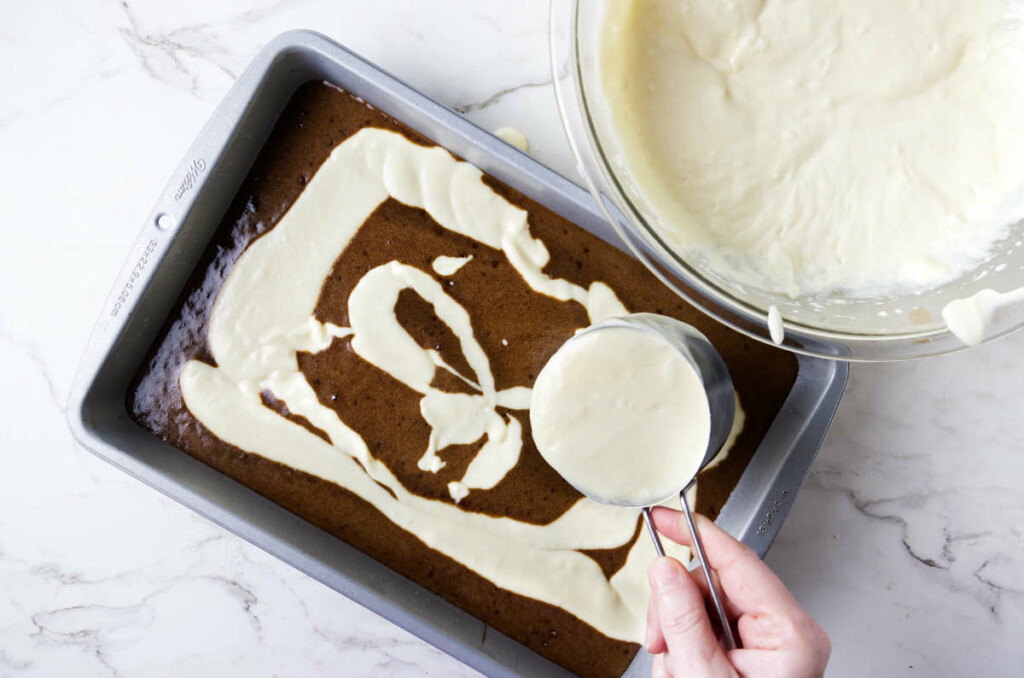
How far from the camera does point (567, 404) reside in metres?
1.41

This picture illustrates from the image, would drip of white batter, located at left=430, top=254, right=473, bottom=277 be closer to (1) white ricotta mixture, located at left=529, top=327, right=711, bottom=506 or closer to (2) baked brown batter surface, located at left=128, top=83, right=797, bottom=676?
(2) baked brown batter surface, located at left=128, top=83, right=797, bottom=676

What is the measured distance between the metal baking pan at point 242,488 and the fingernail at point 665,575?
0.23 meters

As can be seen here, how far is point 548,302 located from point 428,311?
0.24 m

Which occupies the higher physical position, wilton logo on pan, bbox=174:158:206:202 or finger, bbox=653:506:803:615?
wilton logo on pan, bbox=174:158:206:202

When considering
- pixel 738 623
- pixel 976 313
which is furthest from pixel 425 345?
pixel 976 313

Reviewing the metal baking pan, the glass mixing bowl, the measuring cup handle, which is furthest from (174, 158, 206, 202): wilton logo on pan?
the measuring cup handle

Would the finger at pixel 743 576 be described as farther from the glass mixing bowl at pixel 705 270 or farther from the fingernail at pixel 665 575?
the glass mixing bowl at pixel 705 270

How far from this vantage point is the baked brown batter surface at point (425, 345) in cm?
150

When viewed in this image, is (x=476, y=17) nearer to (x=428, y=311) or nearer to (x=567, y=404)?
(x=428, y=311)

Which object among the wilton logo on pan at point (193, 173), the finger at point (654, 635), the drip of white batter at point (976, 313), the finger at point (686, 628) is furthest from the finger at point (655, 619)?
the wilton logo on pan at point (193, 173)

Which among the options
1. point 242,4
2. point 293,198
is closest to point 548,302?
point 293,198

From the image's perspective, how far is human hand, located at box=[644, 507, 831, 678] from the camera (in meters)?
1.22

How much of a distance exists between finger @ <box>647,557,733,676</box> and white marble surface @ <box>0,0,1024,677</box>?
444 millimetres

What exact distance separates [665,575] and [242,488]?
0.87 m
